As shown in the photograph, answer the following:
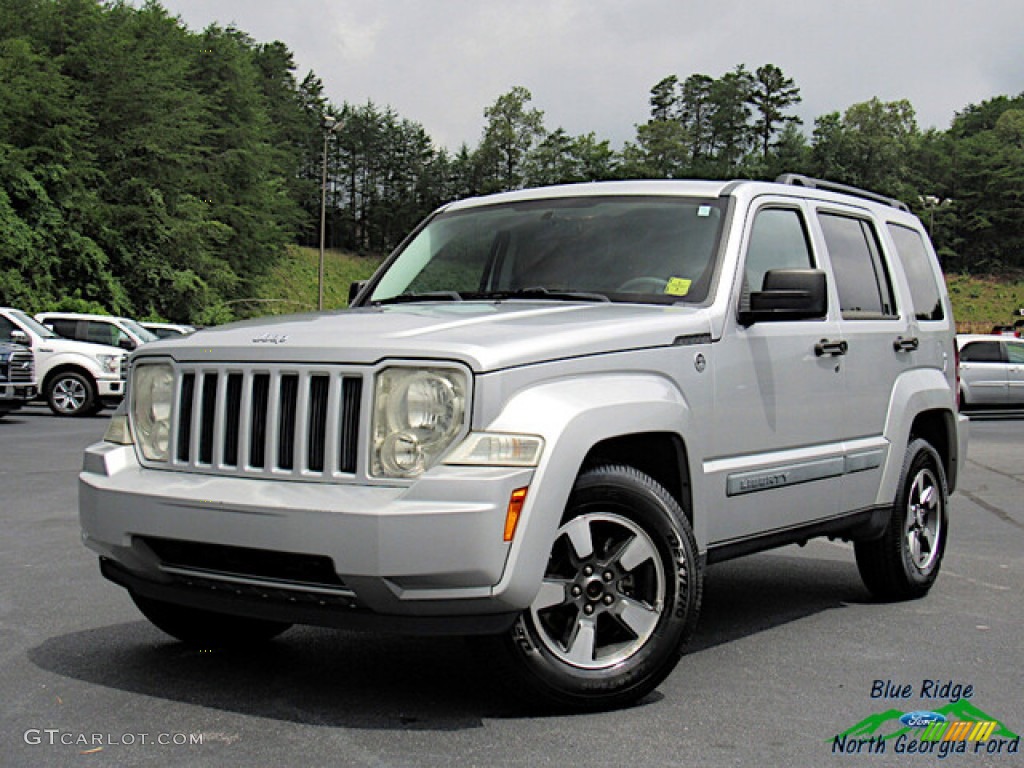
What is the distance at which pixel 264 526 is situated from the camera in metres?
4.20

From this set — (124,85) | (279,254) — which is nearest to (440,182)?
(279,254)

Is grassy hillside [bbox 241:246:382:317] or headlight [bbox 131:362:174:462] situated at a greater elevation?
grassy hillside [bbox 241:246:382:317]

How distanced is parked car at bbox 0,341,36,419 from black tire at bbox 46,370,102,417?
2426 millimetres

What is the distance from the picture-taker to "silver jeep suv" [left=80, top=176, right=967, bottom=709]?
4137 mm

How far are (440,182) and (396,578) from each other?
138 m

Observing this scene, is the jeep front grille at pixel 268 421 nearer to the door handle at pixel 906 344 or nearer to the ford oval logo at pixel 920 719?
the ford oval logo at pixel 920 719

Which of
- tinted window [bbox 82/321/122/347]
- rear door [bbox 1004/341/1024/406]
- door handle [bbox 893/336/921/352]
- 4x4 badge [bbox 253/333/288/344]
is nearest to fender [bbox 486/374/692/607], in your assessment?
4x4 badge [bbox 253/333/288/344]

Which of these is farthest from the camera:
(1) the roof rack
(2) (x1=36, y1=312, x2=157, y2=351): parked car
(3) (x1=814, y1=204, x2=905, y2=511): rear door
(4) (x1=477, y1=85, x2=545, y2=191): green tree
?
(4) (x1=477, y1=85, x2=545, y2=191): green tree

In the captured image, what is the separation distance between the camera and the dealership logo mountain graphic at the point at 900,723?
434 cm

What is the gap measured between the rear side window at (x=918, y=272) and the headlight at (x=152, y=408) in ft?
13.1

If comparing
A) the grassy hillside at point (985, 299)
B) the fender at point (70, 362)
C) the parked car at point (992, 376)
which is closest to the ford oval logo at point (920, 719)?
the fender at point (70, 362)

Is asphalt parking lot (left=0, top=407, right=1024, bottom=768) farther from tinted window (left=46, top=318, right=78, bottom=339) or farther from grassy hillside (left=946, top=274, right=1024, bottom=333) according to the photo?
grassy hillside (left=946, top=274, right=1024, bottom=333)

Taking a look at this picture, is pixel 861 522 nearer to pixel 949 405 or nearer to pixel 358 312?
pixel 949 405

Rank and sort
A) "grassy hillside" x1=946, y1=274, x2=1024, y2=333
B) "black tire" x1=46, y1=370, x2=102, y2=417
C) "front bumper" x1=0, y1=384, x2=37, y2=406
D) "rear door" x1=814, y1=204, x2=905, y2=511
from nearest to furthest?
1. "rear door" x1=814, y1=204, x2=905, y2=511
2. "front bumper" x1=0, y1=384, x2=37, y2=406
3. "black tire" x1=46, y1=370, x2=102, y2=417
4. "grassy hillside" x1=946, y1=274, x2=1024, y2=333
